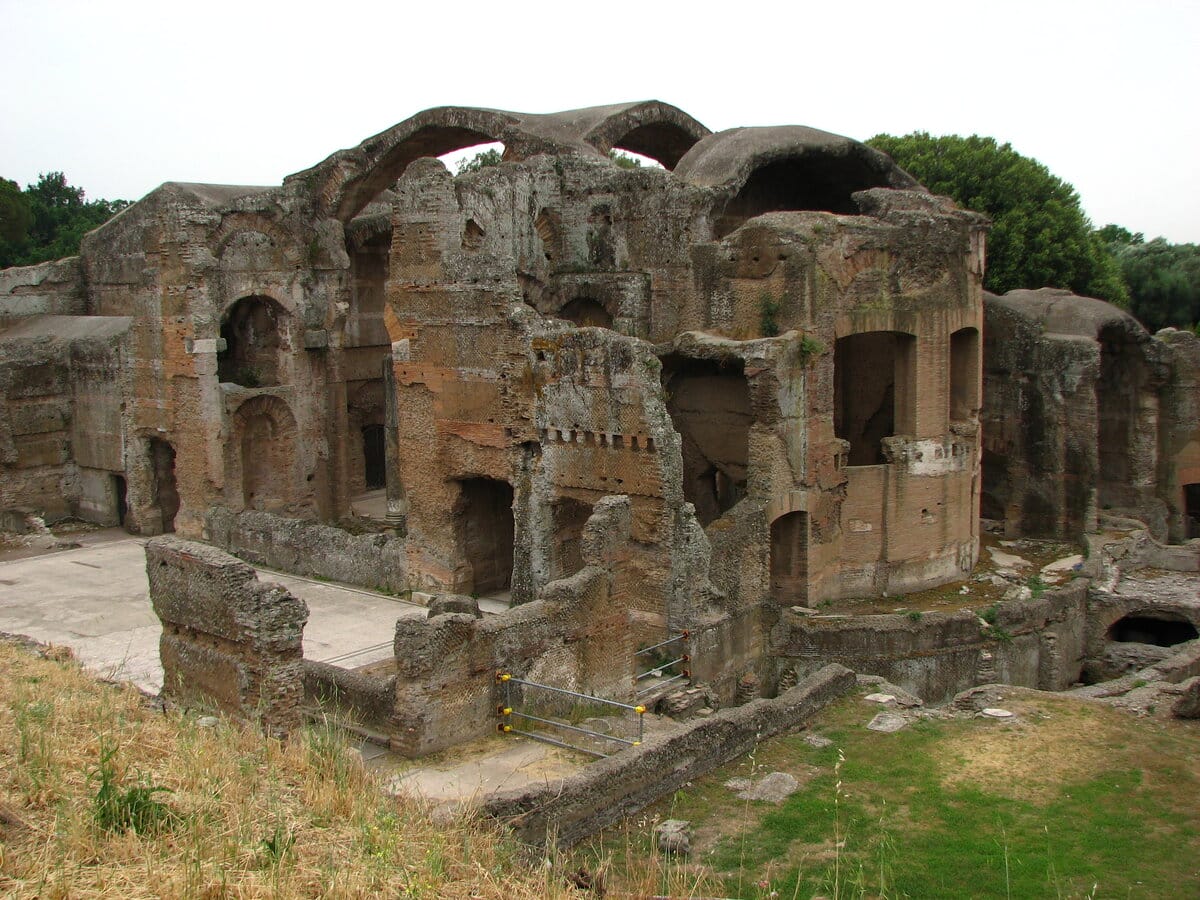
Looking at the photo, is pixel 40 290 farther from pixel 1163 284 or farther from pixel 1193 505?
pixel 1163 284

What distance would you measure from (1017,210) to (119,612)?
19837 millimetres

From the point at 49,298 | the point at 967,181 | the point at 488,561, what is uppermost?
the point at 967,181

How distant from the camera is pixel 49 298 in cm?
2077

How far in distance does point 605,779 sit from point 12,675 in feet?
15.0

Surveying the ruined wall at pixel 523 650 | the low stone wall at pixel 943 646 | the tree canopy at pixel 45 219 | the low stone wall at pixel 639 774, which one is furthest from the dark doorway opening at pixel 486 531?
the tree canopy at pixel 45 219

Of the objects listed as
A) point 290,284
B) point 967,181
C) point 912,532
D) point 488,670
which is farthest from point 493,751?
point 967,181

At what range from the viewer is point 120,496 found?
2016cm

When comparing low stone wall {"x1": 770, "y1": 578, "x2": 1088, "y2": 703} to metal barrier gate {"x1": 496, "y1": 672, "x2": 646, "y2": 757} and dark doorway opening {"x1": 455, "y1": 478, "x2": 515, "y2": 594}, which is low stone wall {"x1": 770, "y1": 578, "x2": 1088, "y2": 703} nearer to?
dark doorway opening {"x1": 455, "y1": 478, "x2": 515, "y2": 594}

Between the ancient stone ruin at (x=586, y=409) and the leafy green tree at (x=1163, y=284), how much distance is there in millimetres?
15787

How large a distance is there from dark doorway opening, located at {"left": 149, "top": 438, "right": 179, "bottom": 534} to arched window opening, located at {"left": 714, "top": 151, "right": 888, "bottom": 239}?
9.16 m

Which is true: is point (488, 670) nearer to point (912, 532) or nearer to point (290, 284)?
point (912, 532)

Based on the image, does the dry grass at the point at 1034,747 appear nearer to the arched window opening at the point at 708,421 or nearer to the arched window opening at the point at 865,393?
the arched window opening at the point at 708,421

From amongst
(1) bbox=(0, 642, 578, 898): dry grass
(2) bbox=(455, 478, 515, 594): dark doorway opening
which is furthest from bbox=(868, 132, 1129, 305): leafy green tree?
(1) bbox=(0, 642, 578, 898): dry grass

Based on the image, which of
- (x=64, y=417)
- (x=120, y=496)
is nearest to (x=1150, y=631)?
(x=120, y=496)
